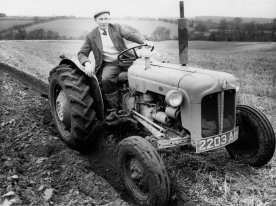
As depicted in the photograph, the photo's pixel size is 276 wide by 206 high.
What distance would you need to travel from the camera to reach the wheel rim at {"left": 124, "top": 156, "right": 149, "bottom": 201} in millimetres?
3549

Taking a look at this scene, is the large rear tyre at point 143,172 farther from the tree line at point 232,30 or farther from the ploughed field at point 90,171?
the tree line at point 232,30

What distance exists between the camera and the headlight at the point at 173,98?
360 centimetres

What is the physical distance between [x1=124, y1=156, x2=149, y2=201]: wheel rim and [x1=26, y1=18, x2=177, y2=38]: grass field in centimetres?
278

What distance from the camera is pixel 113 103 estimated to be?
4805 millimetres

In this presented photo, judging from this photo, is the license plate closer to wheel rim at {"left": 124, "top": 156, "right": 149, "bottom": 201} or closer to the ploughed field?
the ploughed field

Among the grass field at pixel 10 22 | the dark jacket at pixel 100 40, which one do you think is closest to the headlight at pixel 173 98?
the dark jacket at pixel 100 40

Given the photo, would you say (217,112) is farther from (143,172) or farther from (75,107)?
(75,107)

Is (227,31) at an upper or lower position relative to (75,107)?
upper

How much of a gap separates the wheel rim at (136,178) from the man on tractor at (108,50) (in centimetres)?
107

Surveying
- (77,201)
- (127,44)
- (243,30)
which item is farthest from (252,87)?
(243,30)

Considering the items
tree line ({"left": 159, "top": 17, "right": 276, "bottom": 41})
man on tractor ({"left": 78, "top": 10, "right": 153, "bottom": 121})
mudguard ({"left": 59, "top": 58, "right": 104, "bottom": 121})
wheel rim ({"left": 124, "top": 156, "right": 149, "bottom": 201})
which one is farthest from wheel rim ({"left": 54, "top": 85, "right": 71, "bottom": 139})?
tree line ({"left": 159, "top": 17, "right": 276, "bottom": 41})

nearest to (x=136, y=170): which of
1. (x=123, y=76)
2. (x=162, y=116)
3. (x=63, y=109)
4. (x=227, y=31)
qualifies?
(x=162, y=116)

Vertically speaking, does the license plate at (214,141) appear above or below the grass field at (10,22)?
below

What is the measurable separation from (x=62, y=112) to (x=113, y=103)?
74 cm
